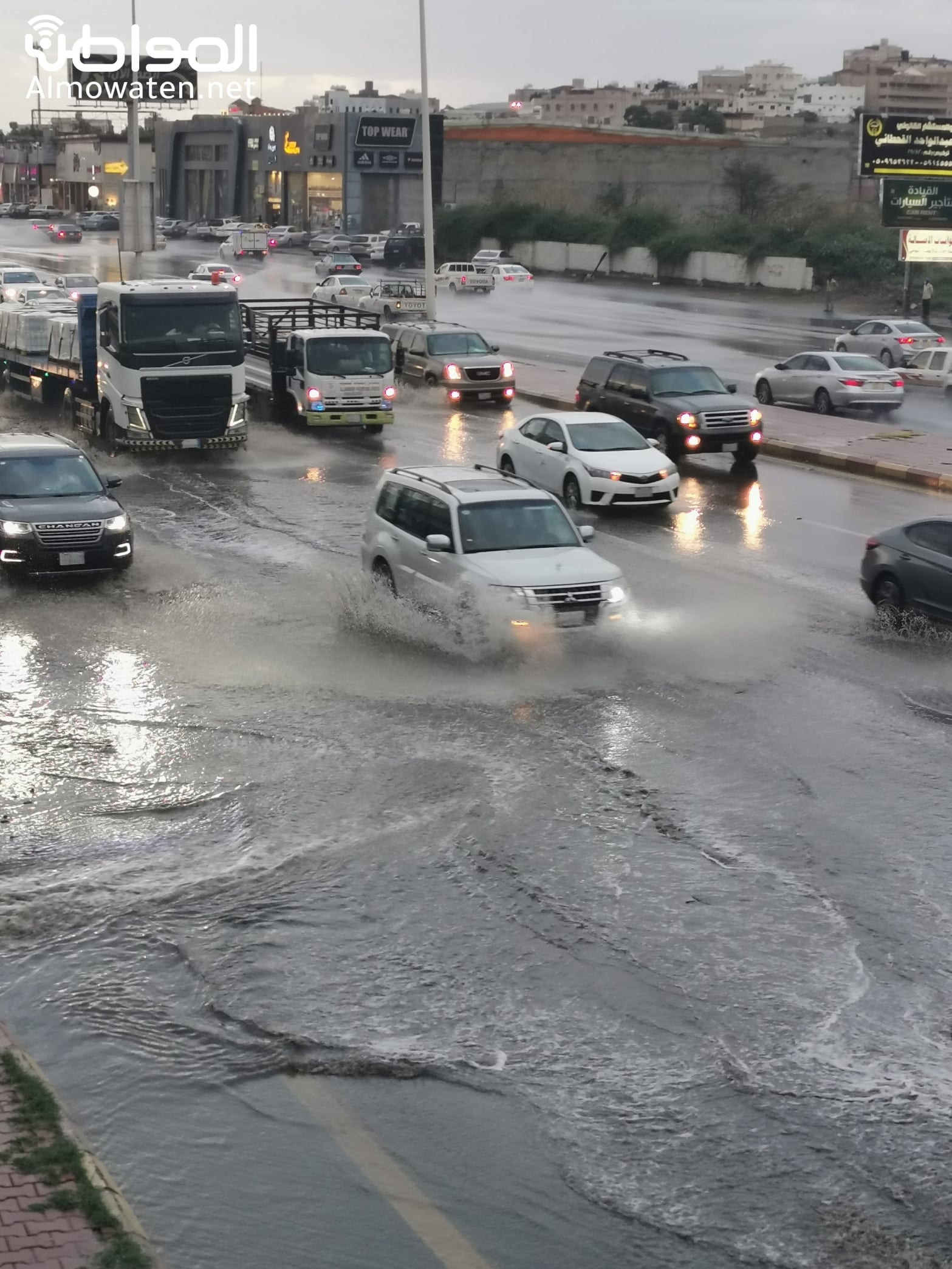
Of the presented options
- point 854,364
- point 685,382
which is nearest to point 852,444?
point 685,382

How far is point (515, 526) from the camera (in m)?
16.7

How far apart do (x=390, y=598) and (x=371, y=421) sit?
15.4 metres

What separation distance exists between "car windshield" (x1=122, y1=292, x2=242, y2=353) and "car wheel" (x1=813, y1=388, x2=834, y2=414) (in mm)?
14586

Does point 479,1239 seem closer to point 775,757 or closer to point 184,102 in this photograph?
point 775,757

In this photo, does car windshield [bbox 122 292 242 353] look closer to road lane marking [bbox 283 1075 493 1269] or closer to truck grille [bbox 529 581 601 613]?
truck grille [bbox 529 581 601 613]

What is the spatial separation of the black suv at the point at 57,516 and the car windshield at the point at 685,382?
12.2 m

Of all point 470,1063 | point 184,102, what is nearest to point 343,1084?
point 470,1063

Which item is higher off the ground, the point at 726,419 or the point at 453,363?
the point at 453,363

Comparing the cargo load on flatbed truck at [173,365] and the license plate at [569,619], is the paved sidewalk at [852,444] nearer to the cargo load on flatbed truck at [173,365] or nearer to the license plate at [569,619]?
the cargo load on flatbed truck at [173,365]

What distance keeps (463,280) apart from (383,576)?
62.6m

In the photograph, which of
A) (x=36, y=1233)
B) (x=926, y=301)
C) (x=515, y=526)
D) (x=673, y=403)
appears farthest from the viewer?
(x=926, y=301)

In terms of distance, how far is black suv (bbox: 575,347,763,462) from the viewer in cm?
2825

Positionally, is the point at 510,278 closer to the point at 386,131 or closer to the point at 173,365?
the point at 386,131

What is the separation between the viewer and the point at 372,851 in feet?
35.8
